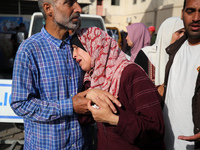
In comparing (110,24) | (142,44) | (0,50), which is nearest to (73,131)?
(142,44)

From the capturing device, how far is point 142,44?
16.2ft

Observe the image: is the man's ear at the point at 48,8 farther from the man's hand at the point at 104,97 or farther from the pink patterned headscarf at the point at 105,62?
the man's hand at the point at 104,97

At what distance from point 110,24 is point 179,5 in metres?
17.2

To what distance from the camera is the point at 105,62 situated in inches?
61.7

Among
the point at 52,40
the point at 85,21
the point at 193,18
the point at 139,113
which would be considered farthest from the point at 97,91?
the point at 85,21

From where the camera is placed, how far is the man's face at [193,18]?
5.68 feet

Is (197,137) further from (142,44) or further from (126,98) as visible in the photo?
(142,44)

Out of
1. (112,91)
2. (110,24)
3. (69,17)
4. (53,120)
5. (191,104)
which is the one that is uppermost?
(69,17)

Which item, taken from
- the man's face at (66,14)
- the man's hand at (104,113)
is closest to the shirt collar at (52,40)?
the man's face at (66,14)

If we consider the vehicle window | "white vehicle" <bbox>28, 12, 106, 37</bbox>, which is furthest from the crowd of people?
the vehicle window

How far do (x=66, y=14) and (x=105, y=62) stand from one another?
547 mm

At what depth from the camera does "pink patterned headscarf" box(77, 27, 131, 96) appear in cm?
154

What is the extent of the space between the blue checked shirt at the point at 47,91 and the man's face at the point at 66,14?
0.14m

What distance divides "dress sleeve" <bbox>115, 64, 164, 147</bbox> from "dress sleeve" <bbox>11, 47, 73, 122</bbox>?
1.47ft
